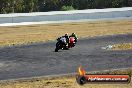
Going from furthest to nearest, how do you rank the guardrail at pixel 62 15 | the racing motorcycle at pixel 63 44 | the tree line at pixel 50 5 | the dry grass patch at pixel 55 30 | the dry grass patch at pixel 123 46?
the tree line at pixel 50 5 → the guardrail at pixel 62 15 → the dry grass patch at pixel 55 30 → the dry grass patch at pixel 123 46 → the racing motorcycle at pixel 63 44

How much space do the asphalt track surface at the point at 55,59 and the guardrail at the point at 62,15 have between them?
1274 centimetres

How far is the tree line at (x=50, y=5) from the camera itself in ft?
221

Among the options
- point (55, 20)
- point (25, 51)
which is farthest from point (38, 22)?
point (25, 51)

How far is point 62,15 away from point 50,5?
36609mm

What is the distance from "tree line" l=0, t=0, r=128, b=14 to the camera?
67.2 meters

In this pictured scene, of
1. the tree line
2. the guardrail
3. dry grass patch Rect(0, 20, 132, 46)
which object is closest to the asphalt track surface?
dry grass patch Rect(0, 20, 132, 46)

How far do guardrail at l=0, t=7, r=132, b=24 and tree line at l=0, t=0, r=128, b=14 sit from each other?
1782cm

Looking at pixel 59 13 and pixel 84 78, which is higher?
pixel 84 78

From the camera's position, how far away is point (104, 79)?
1152 cm

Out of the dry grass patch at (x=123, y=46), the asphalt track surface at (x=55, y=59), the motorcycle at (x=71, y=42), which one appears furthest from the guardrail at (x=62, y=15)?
the dry grass patch at (x=123, y=46)

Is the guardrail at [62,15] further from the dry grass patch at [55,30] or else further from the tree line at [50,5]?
the tree line at [50,5]

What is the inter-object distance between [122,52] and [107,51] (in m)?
1.24

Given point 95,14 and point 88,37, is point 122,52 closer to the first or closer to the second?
point 88,37

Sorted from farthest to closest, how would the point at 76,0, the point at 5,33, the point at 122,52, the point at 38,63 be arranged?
the point at 76,0
the point at 5,33
the point at 122,52
the point at 38,63
